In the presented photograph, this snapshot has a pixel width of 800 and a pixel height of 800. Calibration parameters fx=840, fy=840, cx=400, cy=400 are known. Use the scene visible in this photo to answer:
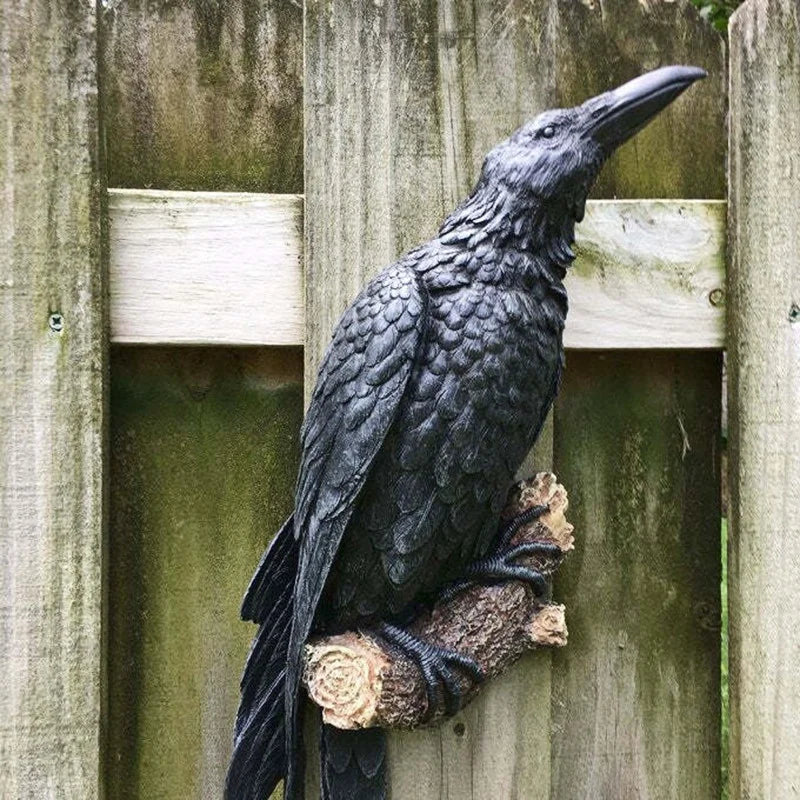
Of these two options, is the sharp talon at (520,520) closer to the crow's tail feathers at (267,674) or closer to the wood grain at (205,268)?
the crow's tail feathers at (267,674)

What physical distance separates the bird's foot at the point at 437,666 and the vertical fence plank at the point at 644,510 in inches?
8.3

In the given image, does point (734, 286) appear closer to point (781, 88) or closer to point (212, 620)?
point (781, 88)

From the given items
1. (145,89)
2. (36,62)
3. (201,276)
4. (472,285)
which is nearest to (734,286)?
(472,285)

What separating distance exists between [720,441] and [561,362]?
0.35 meters

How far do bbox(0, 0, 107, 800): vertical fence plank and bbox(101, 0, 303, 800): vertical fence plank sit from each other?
72mm

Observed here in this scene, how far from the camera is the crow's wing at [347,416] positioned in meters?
0.90

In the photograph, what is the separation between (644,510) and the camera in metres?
1.16

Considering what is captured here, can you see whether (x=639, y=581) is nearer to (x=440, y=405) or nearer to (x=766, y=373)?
(x=766, y=373)

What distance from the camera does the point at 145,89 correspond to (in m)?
1.09

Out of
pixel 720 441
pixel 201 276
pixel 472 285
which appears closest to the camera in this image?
pixel 472 285

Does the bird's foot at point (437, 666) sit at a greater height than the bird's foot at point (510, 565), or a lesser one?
lesser

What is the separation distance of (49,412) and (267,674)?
0.41 metres

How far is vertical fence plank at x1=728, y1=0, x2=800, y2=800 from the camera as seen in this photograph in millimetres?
1085

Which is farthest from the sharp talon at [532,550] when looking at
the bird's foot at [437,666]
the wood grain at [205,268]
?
the wood grain at [205,268]
